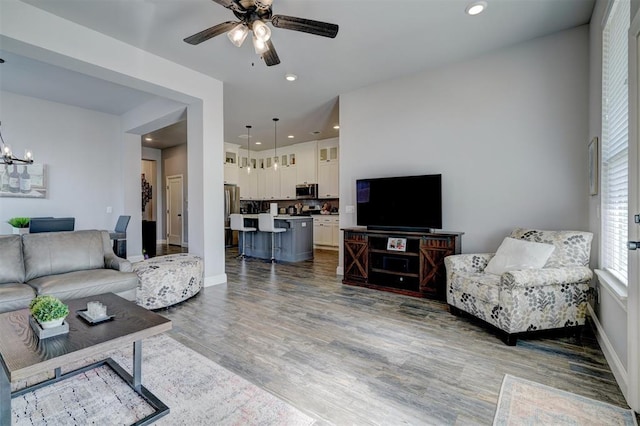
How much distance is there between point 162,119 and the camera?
5.23 m

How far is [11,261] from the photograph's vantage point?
9.55ft

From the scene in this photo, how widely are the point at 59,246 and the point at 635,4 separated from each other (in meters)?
5.18

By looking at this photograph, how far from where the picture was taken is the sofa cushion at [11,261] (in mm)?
2836

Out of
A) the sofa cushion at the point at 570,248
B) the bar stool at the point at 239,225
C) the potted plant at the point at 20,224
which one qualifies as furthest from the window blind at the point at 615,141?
the potted plant at the point at 20,224

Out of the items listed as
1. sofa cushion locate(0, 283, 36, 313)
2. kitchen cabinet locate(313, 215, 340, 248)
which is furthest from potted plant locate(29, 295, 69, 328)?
kitchen cabinet locate(313, 215, 340, 248)

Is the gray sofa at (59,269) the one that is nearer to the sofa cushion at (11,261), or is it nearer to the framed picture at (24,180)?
the sofa cushion at (11,261)

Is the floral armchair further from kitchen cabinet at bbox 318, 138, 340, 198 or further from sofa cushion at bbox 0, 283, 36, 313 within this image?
kitchen cabinet at bbox 318, 138, 340, 198

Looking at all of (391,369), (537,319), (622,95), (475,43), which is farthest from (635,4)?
(391,369)

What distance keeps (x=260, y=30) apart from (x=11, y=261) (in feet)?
10.8

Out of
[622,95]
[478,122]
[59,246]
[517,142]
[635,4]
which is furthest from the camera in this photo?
[478,122]

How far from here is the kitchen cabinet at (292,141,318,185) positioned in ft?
27.6

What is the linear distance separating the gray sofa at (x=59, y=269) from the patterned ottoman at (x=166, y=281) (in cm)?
11

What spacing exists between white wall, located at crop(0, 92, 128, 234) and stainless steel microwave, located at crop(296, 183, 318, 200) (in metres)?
4.39

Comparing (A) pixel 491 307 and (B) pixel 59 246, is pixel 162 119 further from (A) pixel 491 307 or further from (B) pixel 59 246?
(A) pixel 491 307
